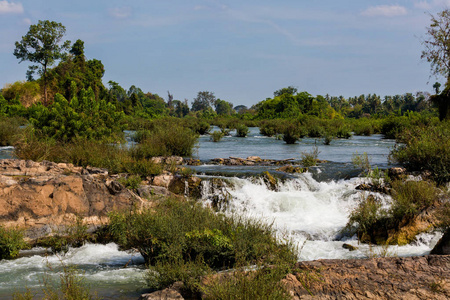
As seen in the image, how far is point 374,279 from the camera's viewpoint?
16.4 ft

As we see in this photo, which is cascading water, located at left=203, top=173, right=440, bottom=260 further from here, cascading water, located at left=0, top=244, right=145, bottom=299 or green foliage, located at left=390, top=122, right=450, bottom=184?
cascading water, located at left=0, top=244, right=145, bottom=299

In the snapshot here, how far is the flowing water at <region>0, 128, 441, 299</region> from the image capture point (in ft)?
21.8

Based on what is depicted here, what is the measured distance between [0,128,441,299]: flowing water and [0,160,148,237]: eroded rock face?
1214mm

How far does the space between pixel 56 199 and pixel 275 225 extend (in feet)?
16.2

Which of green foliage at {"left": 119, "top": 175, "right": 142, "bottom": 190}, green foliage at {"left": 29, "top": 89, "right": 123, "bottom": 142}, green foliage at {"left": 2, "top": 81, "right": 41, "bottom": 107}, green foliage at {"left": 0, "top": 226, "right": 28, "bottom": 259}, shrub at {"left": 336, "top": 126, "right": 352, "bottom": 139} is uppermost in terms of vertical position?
green foliage at {"left": 2, "top": 81, "right": 41, "bottom": 107}

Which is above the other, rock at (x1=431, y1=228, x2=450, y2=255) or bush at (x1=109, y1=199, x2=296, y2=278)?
bush at (x1=109, y1=199, x2=296, y2=278)

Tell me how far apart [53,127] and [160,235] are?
12.5 meters

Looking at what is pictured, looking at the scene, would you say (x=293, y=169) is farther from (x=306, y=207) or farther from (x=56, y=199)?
(x=56, y=199)

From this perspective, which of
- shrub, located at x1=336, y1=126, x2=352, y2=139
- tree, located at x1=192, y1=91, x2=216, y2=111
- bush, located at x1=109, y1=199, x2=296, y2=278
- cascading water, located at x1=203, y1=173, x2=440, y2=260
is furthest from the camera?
tree, located at x1=192, y1=91, x2=216, y2=111

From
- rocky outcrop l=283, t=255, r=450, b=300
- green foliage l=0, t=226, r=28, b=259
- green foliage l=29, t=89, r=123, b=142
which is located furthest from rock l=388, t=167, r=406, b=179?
green foliage l=29, t=89, r=123, b=142

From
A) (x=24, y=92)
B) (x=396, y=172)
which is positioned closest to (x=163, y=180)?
(x=396, y=172)

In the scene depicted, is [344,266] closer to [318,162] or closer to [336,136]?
[318,162]

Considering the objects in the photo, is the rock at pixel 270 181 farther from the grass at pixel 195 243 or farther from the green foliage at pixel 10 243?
the green foliage at pixel 10 243

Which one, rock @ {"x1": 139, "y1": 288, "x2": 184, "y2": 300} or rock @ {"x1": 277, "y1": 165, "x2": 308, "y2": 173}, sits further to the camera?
rock @ {"x1": 277, "y1": 165, "x2": 308, "y2": 173}
